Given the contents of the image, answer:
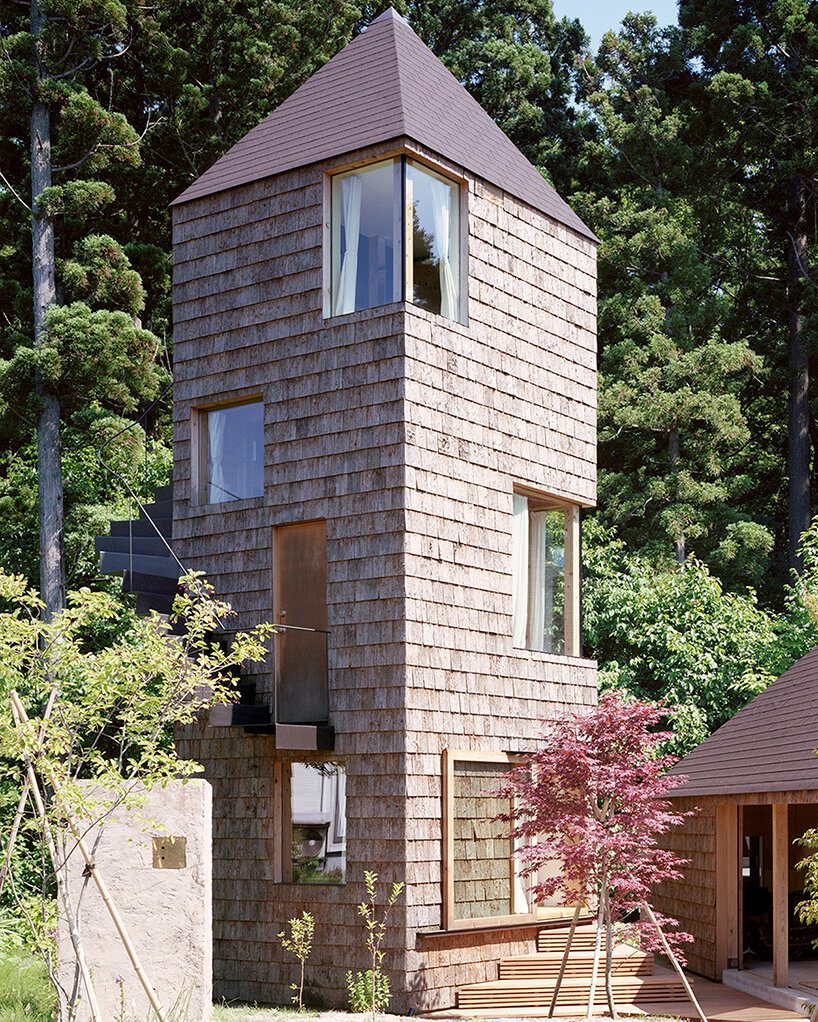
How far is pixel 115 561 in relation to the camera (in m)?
13.3

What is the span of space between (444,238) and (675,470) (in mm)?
13359

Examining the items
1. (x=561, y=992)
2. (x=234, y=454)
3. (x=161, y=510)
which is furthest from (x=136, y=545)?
(x=561, y=992)

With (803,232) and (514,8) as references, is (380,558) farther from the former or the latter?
(514,8)

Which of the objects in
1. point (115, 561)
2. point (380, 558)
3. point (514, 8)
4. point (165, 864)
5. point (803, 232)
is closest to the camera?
point (165, 864)

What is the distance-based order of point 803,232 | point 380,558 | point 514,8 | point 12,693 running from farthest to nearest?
point 514,8 < point 803,232 < point 380,558 < point 12,693

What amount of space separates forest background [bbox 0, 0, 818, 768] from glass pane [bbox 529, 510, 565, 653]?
3.42m

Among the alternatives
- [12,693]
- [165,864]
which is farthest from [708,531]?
[12,693]

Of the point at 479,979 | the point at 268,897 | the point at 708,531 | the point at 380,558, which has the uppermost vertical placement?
the point at 708,531

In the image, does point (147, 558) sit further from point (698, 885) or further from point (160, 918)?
point (698, 885)

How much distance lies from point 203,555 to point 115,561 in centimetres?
91

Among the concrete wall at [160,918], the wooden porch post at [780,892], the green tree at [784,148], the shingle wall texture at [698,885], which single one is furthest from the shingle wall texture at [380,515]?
the green tree at [784,148]

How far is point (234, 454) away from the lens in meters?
13.4

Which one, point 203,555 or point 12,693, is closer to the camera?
point 12,693

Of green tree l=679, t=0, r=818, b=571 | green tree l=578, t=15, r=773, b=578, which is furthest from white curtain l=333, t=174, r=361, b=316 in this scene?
green tree l=679, t=0, r=818, b=571
